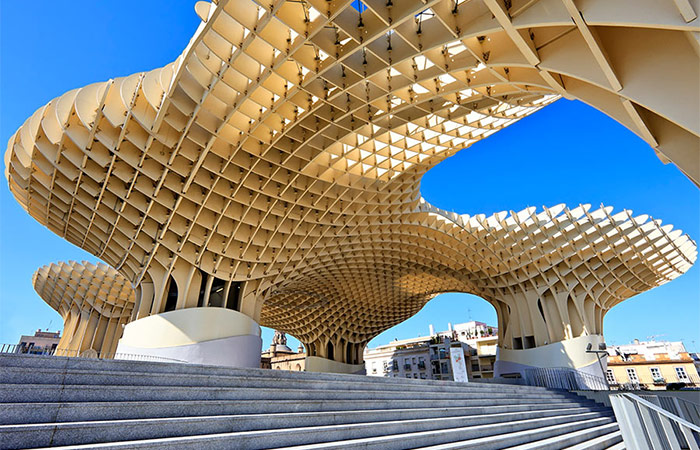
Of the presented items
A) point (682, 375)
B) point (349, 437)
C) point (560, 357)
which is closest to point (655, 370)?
point (682, 375)

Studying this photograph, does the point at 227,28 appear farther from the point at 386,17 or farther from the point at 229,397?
the point at 229,397

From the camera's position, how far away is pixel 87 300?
143ft

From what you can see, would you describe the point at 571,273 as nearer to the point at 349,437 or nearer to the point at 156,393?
the point at 349,437

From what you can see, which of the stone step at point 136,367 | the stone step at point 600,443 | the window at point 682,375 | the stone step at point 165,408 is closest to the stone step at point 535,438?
the stone step at point 600,443

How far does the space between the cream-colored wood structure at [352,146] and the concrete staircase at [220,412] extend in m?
8.31

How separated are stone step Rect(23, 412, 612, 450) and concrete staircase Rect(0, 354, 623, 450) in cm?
2

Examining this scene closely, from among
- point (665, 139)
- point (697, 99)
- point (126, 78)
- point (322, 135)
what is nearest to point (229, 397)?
point (697, 99)

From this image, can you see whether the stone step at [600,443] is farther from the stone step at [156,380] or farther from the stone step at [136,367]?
the stone step at [136,367]

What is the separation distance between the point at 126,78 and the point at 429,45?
47.8 ft

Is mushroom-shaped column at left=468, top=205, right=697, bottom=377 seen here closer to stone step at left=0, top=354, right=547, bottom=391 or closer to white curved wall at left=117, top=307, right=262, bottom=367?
white curved wall at left=117, top=307, right=262, bottom=367

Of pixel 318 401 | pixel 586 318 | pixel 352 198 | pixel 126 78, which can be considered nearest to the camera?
pixel 318 401

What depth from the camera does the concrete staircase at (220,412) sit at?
5.07m

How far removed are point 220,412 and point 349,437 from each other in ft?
8.70

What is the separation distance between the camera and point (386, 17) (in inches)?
429
